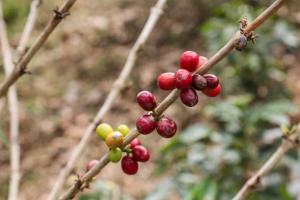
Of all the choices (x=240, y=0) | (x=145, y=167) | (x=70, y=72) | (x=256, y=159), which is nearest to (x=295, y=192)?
(x=256, y=159)

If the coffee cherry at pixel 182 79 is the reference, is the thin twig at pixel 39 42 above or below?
above

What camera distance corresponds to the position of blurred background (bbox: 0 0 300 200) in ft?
7.95

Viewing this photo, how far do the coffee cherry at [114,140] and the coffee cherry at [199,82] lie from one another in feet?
0.62

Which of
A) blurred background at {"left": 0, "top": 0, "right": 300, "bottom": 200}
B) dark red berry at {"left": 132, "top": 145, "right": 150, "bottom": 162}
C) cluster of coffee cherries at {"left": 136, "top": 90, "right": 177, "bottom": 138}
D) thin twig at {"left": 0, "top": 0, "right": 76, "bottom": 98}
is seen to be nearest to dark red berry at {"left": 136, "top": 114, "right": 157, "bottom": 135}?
cluster of coffee cherries at {"left": 136, "top": 90, "right": 177, "bottom": 138}

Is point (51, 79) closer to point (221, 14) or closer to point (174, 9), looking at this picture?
point (174, 9)

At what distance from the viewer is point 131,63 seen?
5.18 feet

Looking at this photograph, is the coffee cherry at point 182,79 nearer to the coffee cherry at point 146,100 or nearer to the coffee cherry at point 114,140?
the coffee cherry at point 146,100

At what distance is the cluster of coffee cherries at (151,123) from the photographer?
0.93 metres

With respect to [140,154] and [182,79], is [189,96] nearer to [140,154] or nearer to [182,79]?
[182,79]

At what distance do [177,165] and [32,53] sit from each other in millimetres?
1352

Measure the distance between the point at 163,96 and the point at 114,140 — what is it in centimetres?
313

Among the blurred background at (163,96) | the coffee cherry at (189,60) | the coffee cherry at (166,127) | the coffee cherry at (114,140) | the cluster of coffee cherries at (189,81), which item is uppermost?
the blurred background at (163,96)

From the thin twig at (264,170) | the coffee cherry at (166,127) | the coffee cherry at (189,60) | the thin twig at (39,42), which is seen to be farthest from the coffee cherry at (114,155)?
the thin twig at (264,170)

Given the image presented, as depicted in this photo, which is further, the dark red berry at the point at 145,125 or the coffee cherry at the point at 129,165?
the coffee cherry at the point at 129,165
